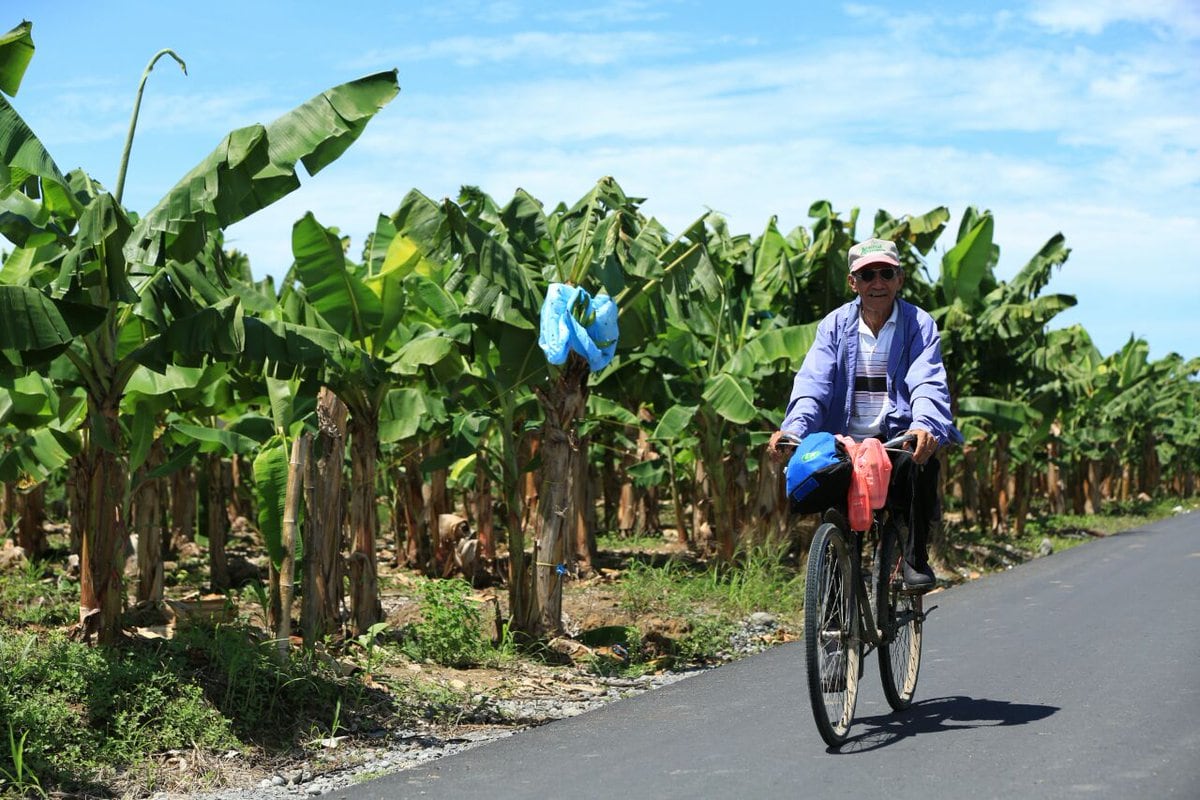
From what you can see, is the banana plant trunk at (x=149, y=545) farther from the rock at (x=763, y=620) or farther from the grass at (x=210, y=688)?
the rock at (x=763, y=620)

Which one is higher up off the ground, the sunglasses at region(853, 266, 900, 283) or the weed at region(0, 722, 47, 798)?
the sunglasses at region(853, 266, 900, 283)

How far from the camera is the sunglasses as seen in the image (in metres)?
6.26

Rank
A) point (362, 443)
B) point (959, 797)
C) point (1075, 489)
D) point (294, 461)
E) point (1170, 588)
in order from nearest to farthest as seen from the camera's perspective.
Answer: point (959, 797) < point (294, 461) < point (362, 443) < point (1170, 588) < point (1075, 489)

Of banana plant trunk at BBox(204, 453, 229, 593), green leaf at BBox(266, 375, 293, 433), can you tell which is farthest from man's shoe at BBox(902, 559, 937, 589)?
banana plant trunk at BBox(204, 453, 229, 593)

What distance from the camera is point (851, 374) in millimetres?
6352

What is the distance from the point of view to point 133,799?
19.5ft

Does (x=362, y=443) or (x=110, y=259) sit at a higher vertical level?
(x=110, y=259)

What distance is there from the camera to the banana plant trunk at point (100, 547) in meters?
7.50

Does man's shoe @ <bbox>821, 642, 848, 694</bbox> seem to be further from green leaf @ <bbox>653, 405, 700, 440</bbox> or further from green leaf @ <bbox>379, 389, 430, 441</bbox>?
green leaf @ <bbox>653, 405, 700, 440</bbox>

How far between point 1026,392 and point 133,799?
20.7m

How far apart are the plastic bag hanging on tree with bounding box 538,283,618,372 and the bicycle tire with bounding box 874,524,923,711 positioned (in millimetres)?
3495

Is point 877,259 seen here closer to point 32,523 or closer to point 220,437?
point 220,437

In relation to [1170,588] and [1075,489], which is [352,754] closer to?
[1170,588]

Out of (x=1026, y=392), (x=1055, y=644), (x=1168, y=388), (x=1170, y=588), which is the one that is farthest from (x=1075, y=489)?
(x=1055, y=644)
